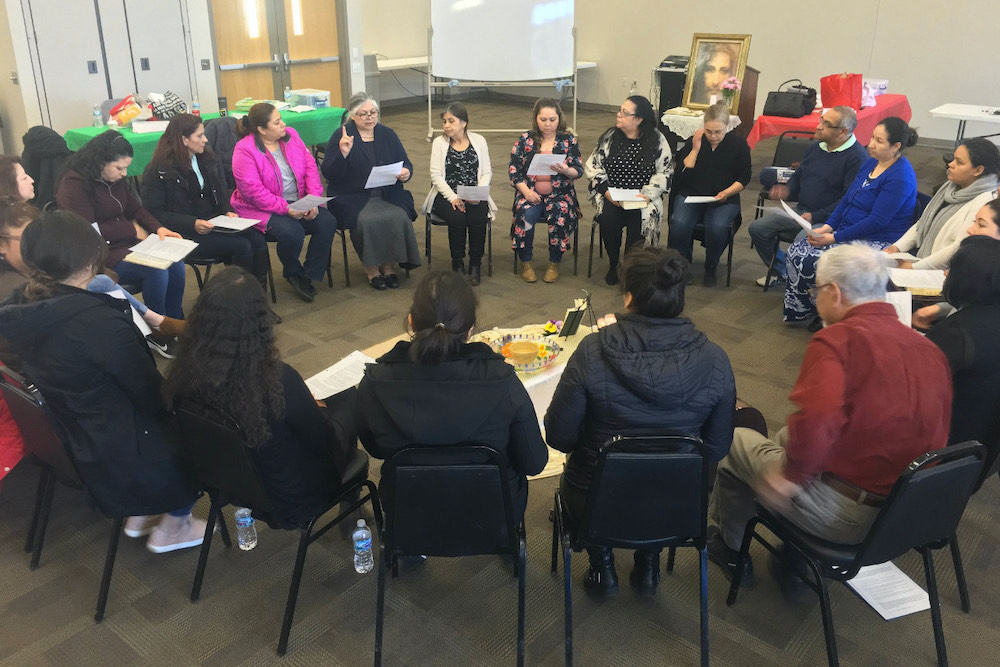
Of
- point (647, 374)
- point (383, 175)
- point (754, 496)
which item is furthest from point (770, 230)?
point (647, 374)

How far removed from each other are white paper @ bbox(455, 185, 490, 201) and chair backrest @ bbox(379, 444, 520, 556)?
123 inches

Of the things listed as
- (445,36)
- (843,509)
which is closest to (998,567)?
(843,509)

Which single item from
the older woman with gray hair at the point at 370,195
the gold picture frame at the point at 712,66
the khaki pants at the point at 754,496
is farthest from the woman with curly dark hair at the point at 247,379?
the gold picture frame at the point at 712,66

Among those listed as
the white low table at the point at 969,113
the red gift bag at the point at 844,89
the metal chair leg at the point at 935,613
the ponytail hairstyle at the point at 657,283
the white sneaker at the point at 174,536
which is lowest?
the white sneaker at the point at 174,536

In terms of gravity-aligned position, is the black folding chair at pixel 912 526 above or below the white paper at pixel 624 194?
below

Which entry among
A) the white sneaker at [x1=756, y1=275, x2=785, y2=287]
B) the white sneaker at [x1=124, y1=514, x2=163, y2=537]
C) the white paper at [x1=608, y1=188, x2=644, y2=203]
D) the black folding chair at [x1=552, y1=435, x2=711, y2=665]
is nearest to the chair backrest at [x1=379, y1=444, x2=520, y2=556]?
the black folding chair at [x1=552, y1=435, x2=711, y2=665]

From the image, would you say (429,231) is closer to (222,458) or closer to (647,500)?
(222,458)

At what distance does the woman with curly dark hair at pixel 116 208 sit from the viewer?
390 cm

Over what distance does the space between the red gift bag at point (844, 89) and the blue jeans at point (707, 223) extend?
330 centimetres

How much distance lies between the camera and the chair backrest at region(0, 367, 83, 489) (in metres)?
2.21

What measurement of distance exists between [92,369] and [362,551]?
39.8 inches

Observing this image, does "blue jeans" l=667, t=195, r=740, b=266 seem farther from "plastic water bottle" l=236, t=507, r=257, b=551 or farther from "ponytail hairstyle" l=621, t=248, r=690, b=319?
"plastic water bottle" l=236, t=507, r=257, b=551

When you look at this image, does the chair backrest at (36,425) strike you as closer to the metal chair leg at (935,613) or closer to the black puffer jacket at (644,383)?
the black puffer jacket at (644,383)

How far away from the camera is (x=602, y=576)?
2459mm
